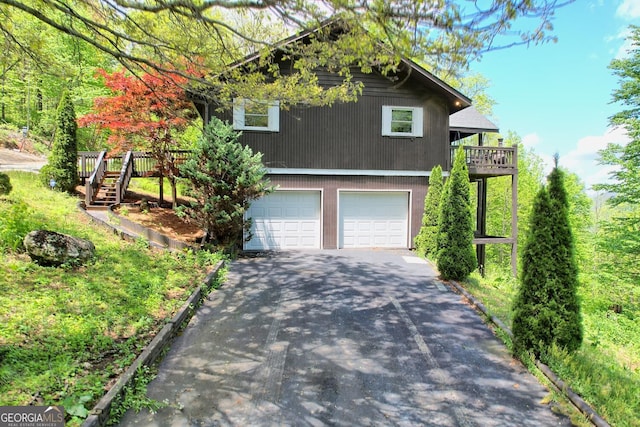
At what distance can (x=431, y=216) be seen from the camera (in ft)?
37.6

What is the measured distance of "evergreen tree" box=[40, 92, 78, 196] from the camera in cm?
1284

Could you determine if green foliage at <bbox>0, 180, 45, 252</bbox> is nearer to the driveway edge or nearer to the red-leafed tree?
the red-leafed tree

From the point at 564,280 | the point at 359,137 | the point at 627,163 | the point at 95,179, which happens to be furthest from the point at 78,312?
the point at 627,163

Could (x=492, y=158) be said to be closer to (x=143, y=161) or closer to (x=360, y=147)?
(x=360, y=147)

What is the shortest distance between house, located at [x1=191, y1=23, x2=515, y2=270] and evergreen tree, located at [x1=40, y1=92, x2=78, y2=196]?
5359 mm

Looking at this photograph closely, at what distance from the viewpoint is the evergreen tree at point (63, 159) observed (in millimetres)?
12844

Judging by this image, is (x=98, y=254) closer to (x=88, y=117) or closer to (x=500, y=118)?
(x=88, y=117)

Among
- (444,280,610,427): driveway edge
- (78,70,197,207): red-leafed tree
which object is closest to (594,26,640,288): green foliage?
(444,280,610,427): driveway edge

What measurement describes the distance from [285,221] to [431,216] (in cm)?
462

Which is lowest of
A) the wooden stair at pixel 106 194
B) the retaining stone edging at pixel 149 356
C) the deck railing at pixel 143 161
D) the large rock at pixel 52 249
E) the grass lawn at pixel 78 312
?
the retaining stone edging at pixel 149 356

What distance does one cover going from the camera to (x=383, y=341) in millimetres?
5105

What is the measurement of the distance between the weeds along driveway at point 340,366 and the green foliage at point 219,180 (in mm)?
2378

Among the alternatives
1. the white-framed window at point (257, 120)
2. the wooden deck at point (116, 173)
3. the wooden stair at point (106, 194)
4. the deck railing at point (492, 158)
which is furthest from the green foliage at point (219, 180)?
the deck railing at point (492, 158)

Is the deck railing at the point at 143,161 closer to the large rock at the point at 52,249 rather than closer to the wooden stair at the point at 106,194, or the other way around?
the wooden stair at the point at 106,194
